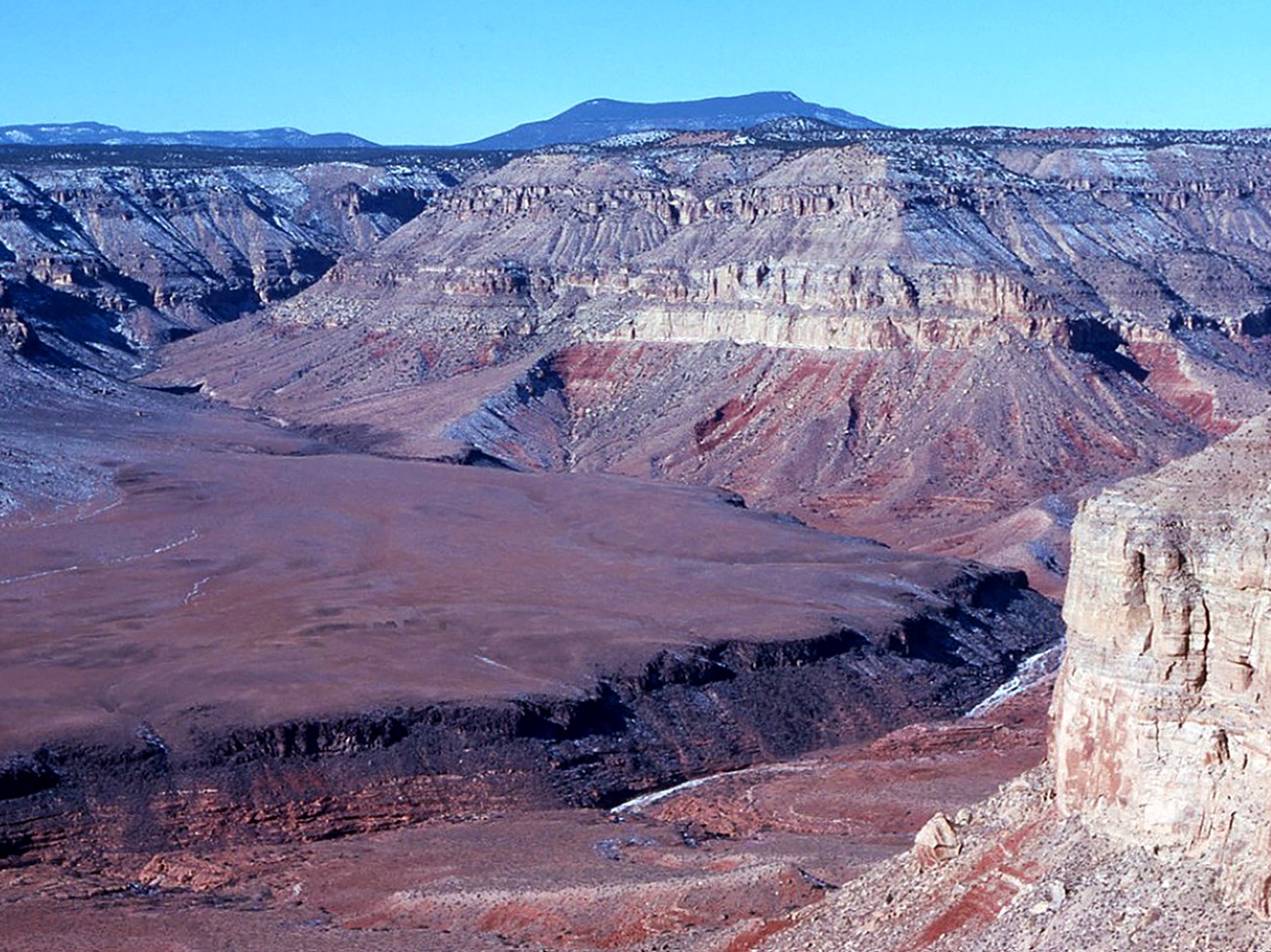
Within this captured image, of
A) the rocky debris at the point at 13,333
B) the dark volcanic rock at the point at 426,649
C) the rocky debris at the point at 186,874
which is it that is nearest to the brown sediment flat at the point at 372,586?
the dark volcanic rock at the point at 426,649

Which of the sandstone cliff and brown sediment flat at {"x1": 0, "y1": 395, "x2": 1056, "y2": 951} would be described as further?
brown sediment flat at {"x1": 0, "y1": 395, "x2": 1056, "y2": 951}

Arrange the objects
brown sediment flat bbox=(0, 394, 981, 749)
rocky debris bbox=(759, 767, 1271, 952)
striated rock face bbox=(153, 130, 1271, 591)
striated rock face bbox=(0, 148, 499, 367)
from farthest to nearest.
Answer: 1. striated rock face bbox=(0, 148, 499, 367)
2. striated rock face bbox=(153, 130, 1271, 591)
3. brown sediment flat bbox=(0, 394, 981, 749)
4. rocky debris bbox=(759, 767, 1271, 952)

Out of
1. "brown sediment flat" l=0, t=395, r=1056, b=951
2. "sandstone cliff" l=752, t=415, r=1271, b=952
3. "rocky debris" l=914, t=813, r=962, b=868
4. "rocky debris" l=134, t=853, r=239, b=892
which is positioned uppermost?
"sandstone cliff" l=752, t=415, r=1271, b=952

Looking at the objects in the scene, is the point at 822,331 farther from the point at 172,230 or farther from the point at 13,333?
the point at 172,230

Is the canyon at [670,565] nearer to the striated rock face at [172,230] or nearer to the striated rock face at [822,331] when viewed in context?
the striated rock face at [822,331]

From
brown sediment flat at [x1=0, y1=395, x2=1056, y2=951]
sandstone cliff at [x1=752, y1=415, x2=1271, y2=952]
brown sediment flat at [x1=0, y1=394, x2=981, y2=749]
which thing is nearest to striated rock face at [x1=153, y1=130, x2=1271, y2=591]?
brown sediment flat at [x1=0, y1=394, x2=981, y2=749]

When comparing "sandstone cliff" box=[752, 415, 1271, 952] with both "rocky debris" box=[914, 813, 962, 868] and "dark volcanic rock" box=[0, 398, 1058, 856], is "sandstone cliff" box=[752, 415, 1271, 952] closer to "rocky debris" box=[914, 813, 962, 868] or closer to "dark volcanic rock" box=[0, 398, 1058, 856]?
"rocky debris" box=[914, 813, 962, 868]
